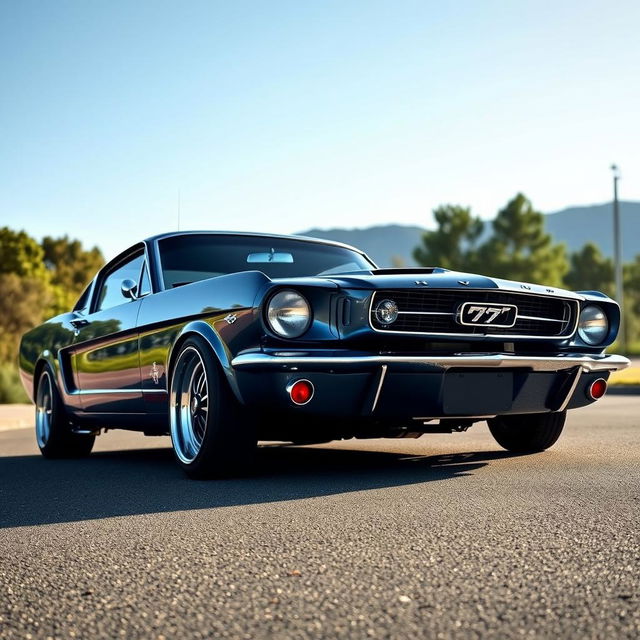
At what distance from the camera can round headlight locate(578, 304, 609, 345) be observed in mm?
6383

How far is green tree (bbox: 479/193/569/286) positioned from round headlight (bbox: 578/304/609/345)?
51.9 metres

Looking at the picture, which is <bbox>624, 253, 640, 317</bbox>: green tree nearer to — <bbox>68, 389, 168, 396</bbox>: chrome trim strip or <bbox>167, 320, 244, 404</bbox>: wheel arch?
<bbox>68, 389, 168, 396</bbox>: chrome trim strip

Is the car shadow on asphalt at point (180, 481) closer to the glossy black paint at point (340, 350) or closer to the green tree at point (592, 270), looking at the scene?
the glossy black paint at point (340, 350)

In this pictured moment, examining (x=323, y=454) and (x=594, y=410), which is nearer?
(x=323, y=454)

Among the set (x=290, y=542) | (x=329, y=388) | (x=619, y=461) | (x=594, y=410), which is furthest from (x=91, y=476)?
(x=594, y=410)

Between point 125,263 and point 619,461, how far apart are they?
390 cm

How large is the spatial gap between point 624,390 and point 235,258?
46.4 ft

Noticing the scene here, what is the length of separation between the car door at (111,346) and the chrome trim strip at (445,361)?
1694mm

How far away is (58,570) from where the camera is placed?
347 cm

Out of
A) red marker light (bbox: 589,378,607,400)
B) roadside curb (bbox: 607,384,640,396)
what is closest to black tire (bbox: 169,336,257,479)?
red marker light (bbox: 589,378,607,400)

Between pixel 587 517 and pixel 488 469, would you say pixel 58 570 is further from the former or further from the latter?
pixel 488 469

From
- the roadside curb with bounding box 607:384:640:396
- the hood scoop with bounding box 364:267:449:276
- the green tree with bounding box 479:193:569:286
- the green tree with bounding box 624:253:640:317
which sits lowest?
the roadside curb with bounding box 607:384:640:396

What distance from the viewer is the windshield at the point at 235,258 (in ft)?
22.5

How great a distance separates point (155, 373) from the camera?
252 inches
